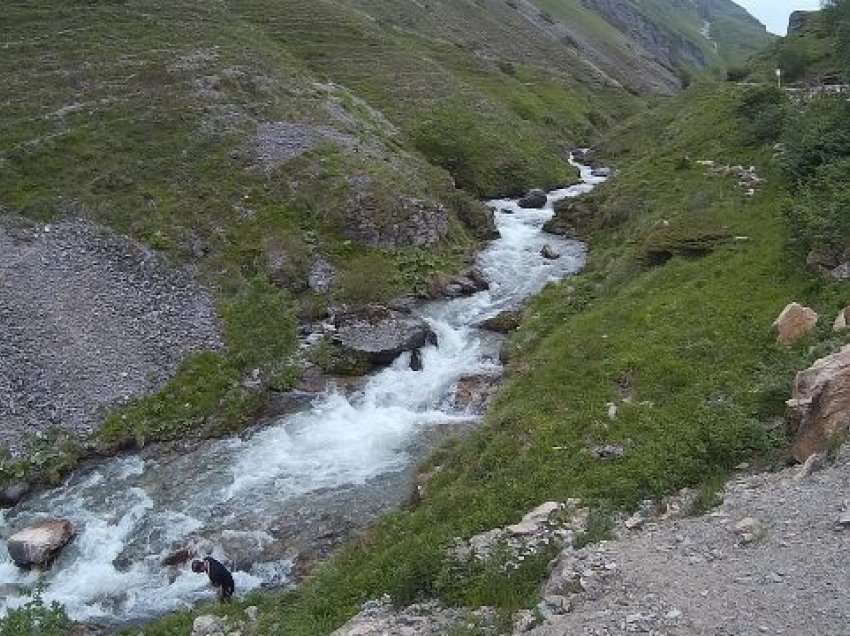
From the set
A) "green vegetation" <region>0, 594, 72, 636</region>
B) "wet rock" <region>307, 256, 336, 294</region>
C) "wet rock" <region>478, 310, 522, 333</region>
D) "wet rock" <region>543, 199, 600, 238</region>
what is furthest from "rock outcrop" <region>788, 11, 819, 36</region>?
"green vegetation" <region>0, 594, 72, 636</region>

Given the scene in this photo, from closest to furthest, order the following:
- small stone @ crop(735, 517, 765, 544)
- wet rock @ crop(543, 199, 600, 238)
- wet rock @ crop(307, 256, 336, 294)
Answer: small stone @ crop(735, 517, 765, 544), wet rock @ crop(307, 256, 336, 294), wet rock @ crop(543, 199, 600, 238)

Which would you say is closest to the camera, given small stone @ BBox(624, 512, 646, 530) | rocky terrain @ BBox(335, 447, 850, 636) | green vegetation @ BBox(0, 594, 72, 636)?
rocky terrain @ BBox(335, 447, 850, 636)

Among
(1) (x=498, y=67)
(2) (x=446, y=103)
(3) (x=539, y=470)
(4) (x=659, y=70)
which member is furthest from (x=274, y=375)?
(4) (x=659, y=70)

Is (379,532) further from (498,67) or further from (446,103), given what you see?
(498,67)

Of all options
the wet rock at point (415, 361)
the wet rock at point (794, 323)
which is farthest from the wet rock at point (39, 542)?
the wet rock at point (794, 323)

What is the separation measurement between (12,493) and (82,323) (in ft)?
32.1

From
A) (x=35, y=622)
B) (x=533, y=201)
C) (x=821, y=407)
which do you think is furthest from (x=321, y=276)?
(x=821, y=407)

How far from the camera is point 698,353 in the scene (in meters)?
25.7

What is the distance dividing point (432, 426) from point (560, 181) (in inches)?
1640

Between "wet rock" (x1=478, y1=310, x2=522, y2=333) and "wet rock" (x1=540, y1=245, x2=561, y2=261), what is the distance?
388 inches

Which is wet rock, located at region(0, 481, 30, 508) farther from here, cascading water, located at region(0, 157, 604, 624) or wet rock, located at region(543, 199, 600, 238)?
wet rock, located at region(543, 199, 600, 238)

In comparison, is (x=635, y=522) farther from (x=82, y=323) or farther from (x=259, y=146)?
(x=259, y=146)

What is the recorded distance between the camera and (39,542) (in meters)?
24.0

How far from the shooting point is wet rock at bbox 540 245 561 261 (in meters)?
48.9
